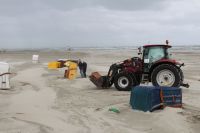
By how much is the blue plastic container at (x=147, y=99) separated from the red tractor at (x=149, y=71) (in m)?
4.85

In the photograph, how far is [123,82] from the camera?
663 inches

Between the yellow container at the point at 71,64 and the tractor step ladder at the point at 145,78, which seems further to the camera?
the yellow container at the point at 71,64

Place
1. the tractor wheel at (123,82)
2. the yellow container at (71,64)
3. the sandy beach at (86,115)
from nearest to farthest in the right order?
the sandy beach at (86,115), the tractor wheel at (123,82), the yellow container at (71,64)

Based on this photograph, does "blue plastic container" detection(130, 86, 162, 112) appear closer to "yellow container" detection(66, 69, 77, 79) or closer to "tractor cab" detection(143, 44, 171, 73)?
"tractor cab" detection(143, 44, 171, 73)

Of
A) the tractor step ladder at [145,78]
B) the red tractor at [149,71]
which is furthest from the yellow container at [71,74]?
the tractor step ladder at [145,78]

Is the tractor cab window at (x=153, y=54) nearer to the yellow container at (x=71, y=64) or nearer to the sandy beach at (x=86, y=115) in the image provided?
the sandy beach at (x=86, y=115)

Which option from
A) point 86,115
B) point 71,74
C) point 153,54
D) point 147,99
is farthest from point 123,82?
point 86,115

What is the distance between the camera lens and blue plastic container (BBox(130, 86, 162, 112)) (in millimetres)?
11055

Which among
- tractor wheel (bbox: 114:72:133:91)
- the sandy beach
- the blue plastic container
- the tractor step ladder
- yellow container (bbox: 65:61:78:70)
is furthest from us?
yellow container (bbox: 65:61:78:70)

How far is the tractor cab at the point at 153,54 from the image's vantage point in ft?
54.6

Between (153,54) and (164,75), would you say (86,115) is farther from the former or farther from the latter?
(153,54)

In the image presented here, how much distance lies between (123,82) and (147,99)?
5.75m

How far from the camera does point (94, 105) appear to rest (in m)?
12.5

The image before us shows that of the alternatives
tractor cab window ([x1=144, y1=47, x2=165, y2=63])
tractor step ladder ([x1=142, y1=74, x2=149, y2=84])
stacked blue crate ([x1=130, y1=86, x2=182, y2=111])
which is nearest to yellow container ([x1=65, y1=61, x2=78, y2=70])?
tractor step ladder ([x1=142, y1=74, x2=149, y2=84])
